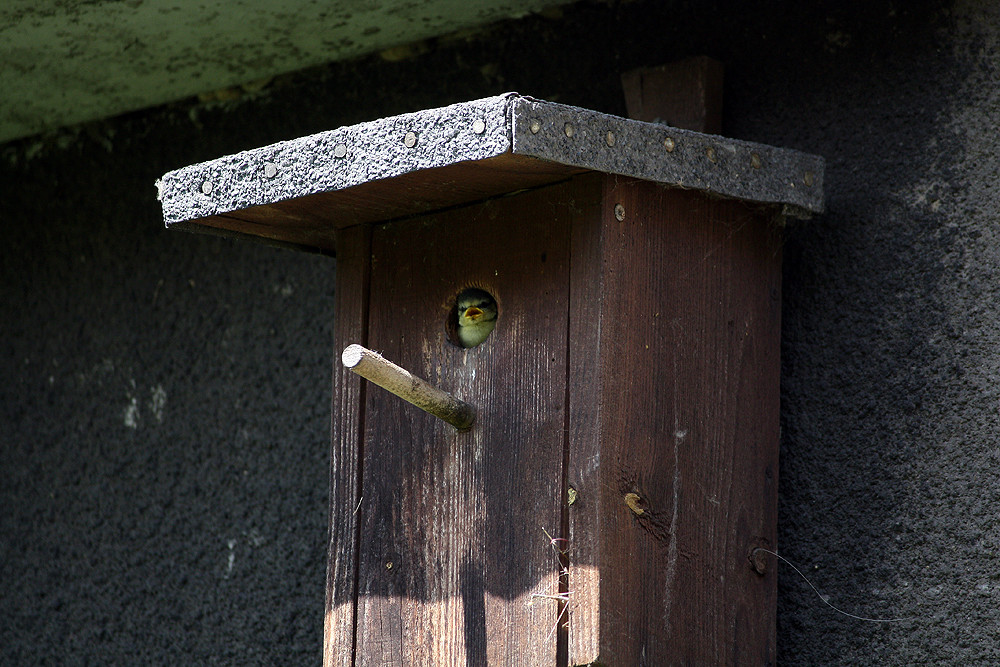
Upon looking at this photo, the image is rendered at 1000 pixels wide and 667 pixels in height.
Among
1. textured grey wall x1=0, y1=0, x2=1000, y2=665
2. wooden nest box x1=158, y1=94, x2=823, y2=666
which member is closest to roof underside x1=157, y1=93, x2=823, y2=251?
wooden nest box x1=158, y1=94, x2=823, y2=666

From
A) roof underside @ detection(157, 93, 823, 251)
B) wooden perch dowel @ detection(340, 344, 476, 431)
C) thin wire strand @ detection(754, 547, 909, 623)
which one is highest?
roof underside @ detection(157, 93, 823, 251)

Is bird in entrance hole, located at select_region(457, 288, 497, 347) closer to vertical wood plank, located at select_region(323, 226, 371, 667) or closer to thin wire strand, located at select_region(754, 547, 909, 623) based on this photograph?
vertical wood plank, located at select_region(323, 226, 371, 667)

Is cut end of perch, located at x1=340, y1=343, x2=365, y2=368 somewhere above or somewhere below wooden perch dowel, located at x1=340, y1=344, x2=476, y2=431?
above

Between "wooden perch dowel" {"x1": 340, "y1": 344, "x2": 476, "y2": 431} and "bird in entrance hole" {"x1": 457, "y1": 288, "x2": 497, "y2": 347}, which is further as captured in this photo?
"bird in entrance hole" {"x1": 457, "y1": 288, "x2": 497, "y2": 347}

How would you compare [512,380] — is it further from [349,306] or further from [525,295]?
[349,306]

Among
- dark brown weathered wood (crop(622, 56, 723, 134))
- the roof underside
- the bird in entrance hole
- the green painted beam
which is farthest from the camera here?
the green painted beam

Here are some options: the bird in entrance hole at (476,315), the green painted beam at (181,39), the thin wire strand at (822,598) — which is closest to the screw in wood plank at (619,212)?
the bird in entrance hole at (476,315)

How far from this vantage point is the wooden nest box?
1207 mm

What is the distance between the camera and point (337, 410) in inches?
57.1

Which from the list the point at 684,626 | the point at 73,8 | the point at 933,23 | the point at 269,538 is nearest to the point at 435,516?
the point at 684,626

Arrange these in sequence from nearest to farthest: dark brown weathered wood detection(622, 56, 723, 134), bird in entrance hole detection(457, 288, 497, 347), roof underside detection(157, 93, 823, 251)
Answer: roof underside detection(157, 93, 823, 251), bird in entrance hole detection(457, 288, 497, 347), dark brown weathered wood detection(622, 56, 723, 134)

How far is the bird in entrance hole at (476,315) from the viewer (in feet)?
4.44

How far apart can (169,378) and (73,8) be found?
595mm

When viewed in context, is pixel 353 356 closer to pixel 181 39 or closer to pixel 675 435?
pixel 675 435
